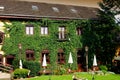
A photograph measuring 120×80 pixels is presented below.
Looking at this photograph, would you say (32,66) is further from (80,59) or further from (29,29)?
(80,59)

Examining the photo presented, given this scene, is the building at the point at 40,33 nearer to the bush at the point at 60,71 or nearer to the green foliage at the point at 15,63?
the green foliage at the point at 15,63

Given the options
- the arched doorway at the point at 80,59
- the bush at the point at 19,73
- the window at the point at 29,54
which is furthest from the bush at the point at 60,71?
the bush at the point at 19,73

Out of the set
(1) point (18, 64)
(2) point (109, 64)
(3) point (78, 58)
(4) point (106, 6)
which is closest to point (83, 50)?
(3) point (78, 58)

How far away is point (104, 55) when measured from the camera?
3753cm

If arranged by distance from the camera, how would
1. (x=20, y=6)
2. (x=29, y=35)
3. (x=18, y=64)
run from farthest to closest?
1. (x=20, y=6)
2. (x=29, y=35)
3. (x=18, y=64)

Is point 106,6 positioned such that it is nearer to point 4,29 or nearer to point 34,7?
point 34,7

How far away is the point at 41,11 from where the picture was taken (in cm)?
3612

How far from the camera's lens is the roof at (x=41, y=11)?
1323 inches

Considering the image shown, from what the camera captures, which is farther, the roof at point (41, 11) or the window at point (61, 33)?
the window at point (61, 33)

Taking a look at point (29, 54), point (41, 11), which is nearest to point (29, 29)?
point (29, 54)

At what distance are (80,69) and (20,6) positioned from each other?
418 inches

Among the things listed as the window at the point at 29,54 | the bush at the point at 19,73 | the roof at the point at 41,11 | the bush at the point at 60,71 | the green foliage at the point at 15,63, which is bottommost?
the bush at the point at 60,71

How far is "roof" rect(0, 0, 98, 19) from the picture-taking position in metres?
33.6

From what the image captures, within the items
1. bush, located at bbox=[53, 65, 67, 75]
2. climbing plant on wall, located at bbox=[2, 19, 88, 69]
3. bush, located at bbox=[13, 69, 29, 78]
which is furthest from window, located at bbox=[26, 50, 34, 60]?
bush, located at bbox=[13, 69, 29, 78]
